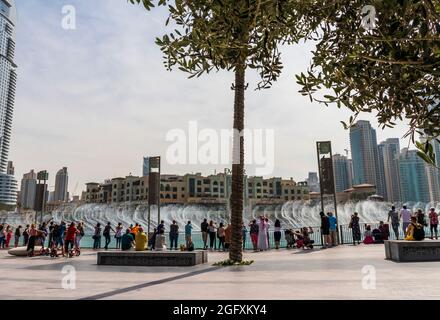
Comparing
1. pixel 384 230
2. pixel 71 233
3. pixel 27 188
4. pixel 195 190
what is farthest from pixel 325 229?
pixel 27 188

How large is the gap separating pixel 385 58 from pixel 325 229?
15987mm

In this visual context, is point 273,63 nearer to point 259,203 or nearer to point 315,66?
point 315,66

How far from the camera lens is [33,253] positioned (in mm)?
18656

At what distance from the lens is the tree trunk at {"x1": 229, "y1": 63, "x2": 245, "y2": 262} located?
12.7m

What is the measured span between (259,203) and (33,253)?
91096mm

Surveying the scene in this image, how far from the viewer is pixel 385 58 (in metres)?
3.86

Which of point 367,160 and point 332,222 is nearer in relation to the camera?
point 332,222

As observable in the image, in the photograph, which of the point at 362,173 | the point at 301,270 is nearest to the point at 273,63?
the point at 301,270

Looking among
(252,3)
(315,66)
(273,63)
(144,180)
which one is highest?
(144,180)

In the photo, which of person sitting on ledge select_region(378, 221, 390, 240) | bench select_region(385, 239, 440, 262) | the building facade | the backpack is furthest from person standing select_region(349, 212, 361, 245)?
the building facade

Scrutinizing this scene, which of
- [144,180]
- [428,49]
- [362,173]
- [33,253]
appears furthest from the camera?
[362,173]

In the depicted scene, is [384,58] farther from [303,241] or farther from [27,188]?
[27,188]

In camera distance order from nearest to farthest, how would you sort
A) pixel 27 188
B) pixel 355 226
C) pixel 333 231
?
pixel 333 231, pixel 355 226, pixel 27 188

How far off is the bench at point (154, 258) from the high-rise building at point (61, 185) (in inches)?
6607
